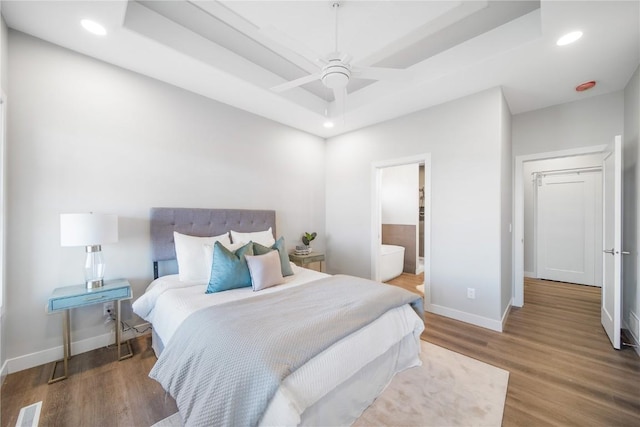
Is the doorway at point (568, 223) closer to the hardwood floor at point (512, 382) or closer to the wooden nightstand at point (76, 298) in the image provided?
the hardwood floor at point (512, 382)

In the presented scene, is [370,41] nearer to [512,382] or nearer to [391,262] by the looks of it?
[512,382]

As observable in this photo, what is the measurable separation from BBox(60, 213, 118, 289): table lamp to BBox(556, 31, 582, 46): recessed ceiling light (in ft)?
13.4

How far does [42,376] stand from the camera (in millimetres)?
2020

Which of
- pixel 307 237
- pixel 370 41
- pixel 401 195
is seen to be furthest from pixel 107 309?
pixel 401 195

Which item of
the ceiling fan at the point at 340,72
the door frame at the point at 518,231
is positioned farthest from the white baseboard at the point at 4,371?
the door frame at the point at 518,231

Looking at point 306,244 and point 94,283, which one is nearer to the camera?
point 94,283

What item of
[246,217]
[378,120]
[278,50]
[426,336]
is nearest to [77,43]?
[278,50]

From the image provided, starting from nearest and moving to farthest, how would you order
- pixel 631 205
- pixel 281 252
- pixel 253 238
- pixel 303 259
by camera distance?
1. pixel 631 205
2. pixel 281 252
3. pixel 253 238
4. pixel 303 259

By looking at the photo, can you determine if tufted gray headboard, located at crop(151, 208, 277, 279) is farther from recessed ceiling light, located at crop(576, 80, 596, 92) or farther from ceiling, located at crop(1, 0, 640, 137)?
recessed ceiling light, located at crop(576, 80, 596, 92)

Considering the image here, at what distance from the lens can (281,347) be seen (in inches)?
50.8

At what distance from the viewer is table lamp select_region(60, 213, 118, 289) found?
205 cm

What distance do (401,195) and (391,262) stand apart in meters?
1.65

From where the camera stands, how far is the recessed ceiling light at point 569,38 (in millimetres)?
2031

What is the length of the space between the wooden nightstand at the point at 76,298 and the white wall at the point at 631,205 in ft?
15.5
